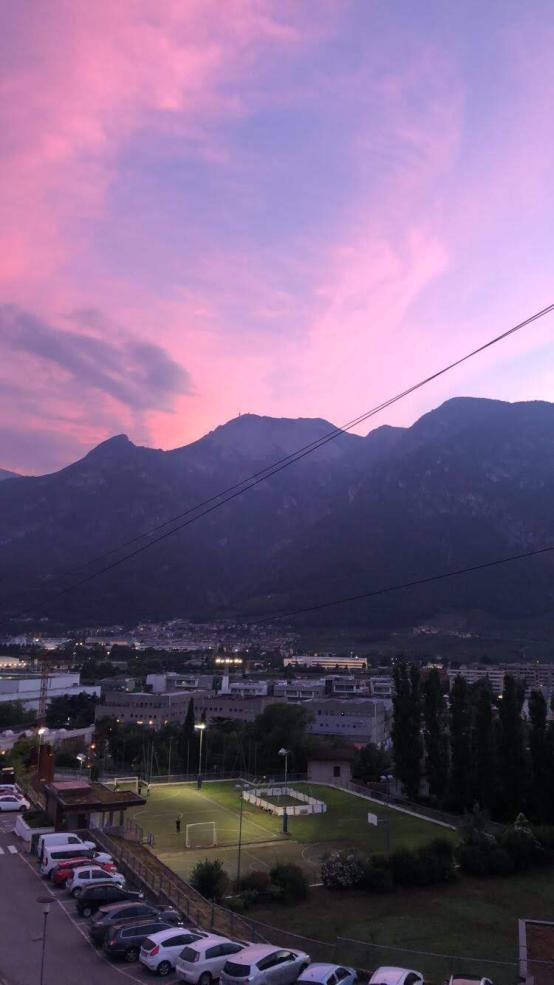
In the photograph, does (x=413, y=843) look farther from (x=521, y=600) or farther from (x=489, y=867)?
(x=521, y=600)

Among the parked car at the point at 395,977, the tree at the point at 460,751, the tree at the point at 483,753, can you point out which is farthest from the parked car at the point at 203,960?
the tree at the point at 483,753

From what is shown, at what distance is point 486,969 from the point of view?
13.1 meters

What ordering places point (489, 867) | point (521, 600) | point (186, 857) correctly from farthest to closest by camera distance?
point (521, 600) < point (186, 857) < point (489, 867)

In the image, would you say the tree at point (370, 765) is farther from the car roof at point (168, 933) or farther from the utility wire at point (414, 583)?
the car roof at point (168, 933)

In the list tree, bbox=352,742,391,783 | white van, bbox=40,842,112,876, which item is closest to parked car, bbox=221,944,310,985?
white van, bbox=40,842,112,876

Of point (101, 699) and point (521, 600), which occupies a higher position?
point (521, 600)

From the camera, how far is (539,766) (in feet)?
96.6

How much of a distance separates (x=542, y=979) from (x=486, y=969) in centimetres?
111

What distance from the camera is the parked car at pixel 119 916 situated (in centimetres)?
1357

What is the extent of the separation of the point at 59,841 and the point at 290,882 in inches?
256

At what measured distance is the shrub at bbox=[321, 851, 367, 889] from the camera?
19.0 meters

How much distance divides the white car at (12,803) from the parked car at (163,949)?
17.0 m

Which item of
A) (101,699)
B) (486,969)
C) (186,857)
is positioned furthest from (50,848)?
(101,699)

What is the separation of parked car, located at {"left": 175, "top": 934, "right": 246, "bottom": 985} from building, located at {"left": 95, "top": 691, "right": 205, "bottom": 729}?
187 ft
